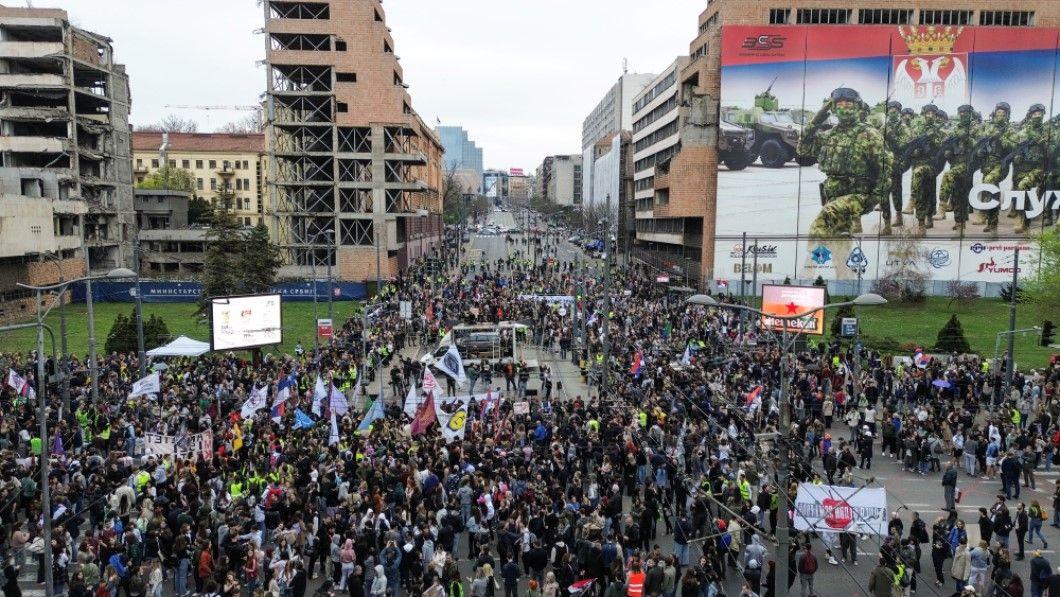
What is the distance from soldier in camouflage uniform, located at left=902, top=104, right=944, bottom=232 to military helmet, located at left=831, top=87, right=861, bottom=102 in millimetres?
5898

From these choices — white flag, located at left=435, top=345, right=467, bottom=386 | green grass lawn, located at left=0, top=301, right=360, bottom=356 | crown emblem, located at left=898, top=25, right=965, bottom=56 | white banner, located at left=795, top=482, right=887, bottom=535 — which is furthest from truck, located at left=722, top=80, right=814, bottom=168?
white banner, located at left=795, top=482, right=887, bottom=535

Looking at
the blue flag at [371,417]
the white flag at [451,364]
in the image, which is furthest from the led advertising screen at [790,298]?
the blue flag at [371,417]

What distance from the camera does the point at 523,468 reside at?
60.5 feet

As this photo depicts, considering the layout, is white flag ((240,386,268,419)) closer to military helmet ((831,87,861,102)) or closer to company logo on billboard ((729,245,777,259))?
company logo on billboard ((729,245,777,259))

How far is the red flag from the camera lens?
22.2 m

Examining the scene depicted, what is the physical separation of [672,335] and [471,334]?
11257 mm

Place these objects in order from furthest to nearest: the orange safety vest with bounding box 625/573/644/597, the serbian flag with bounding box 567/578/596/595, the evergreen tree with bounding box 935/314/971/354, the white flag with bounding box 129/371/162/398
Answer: the evergreen tree with bounding box 935/314/971/354 → the white flag with bounding box 129/371/162/398 → the serbian flag with bounding box 567/578/596/595 → the orange safety vest with bounding box 625/573/644/597

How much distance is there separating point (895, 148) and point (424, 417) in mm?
60245

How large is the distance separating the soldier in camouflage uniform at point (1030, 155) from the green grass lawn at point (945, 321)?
1115 centimetres

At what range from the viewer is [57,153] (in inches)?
2579

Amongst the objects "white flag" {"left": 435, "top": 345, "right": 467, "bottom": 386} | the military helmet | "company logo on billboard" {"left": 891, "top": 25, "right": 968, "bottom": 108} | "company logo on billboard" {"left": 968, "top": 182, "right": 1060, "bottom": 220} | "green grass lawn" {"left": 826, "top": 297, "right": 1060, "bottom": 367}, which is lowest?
"green grass lawn" {"left": 826, "top": 297, "right": 1060, "bottom": 367}

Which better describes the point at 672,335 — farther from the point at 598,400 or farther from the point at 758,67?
the point at 758,67

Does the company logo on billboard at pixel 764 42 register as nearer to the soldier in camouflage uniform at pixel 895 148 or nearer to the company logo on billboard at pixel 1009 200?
the soldier in camouflage uniform at pixel 895 148

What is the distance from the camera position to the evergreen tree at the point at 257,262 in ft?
186
